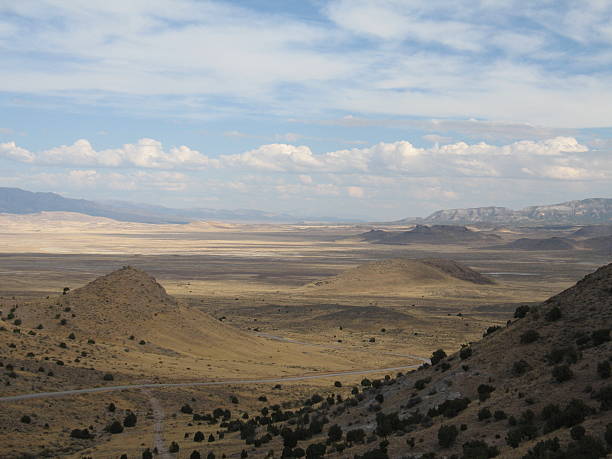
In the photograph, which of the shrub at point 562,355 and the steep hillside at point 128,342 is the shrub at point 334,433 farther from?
the steep hillside at point 128,342

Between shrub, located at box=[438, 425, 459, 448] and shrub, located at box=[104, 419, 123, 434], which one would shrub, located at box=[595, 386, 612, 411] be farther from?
shrub, located at box=[104, 419, 123, 434]

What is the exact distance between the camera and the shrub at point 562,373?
22.3 m

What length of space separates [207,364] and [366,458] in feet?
109

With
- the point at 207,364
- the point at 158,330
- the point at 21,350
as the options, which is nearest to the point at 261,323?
the point at 158,330

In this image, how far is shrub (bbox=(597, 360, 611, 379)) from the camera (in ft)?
70.3

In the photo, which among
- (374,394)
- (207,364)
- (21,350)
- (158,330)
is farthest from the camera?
(158,330)

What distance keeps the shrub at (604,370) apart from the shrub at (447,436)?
18.2 feet

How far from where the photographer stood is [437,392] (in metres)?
27.3

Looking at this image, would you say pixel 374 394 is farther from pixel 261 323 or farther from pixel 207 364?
pixel 261 323

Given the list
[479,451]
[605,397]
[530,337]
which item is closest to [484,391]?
[530,337]

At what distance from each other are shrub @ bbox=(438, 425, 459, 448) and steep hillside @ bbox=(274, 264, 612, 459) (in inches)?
1.6

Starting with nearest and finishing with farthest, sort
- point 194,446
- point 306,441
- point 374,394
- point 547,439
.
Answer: point 547,439 < point 306,441 < point 194,446 < point 374,394

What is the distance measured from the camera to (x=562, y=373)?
2238 cm

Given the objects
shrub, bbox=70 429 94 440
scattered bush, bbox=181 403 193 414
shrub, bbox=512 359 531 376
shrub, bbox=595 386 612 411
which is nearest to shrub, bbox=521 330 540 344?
shrub, bbox=512 359 531 376
